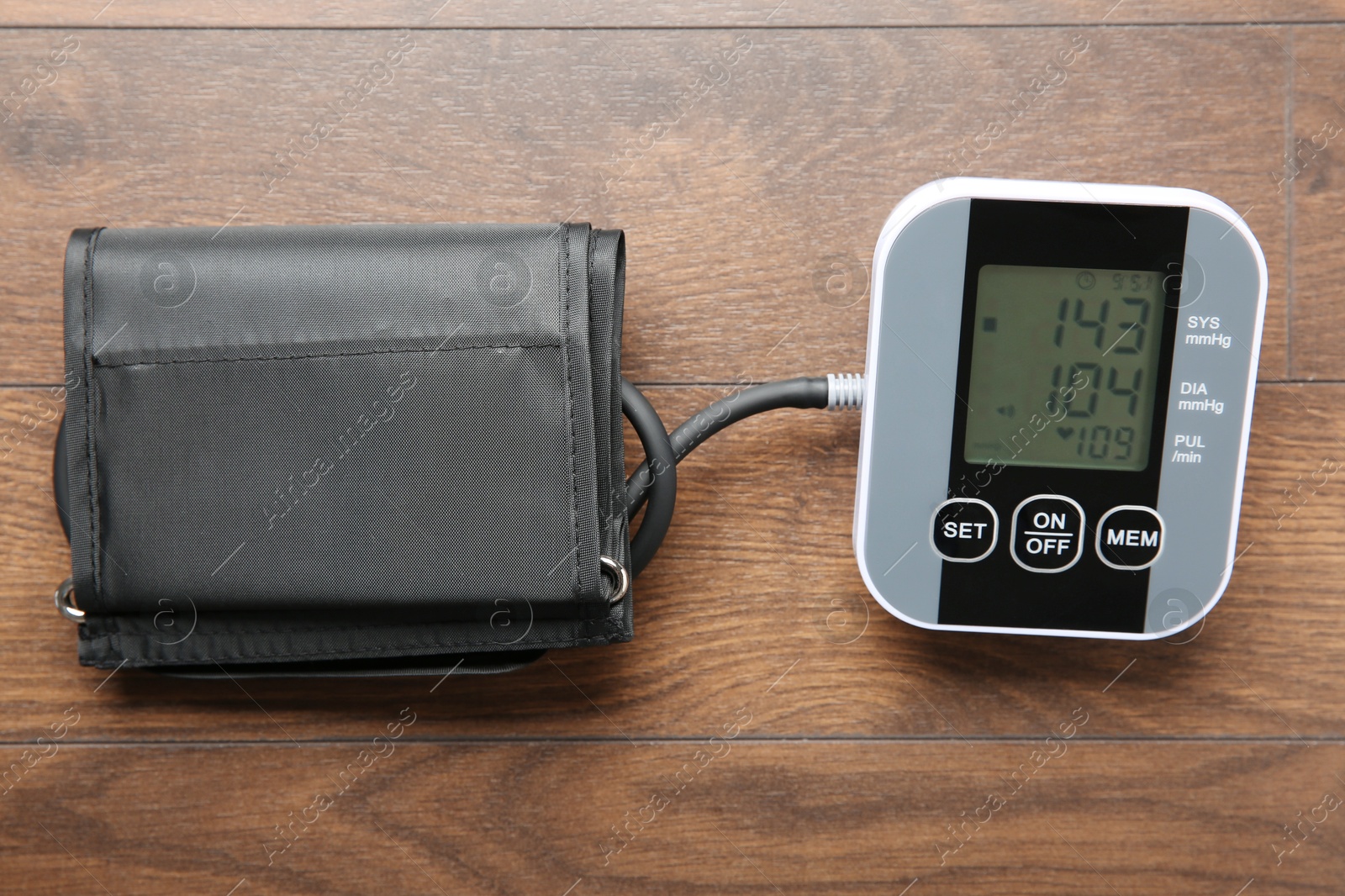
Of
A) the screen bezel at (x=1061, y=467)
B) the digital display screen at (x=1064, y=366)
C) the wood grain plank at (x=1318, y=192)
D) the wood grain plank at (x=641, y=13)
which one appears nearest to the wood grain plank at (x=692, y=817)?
the screen bezel at (x=1061, y=467)

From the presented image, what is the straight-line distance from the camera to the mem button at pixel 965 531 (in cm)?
58

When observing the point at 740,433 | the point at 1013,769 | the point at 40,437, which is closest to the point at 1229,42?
the point at 740,433

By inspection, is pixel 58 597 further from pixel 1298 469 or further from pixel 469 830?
pixel 1298 469

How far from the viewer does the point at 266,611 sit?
1.86 ft

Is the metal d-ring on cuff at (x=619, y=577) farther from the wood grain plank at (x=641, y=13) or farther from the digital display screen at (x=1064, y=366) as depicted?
the wood grain plank at (x=641, y=13)

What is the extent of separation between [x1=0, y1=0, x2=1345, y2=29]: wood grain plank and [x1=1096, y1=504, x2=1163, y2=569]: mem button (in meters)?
0.37

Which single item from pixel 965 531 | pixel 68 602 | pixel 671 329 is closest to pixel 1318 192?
pixel 965 531

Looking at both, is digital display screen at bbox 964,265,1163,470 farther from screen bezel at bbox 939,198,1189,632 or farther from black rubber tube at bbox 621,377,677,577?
black rubber tube at bbox 621,377,677,577

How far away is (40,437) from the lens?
62cm

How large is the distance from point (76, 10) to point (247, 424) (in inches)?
14.4

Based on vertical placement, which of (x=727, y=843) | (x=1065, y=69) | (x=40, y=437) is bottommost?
(x=727, y=843)

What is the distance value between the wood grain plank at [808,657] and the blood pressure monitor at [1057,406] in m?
0.06

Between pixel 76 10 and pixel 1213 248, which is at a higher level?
pixel 76 10

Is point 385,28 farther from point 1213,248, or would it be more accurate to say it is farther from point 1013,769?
point 1013,769
